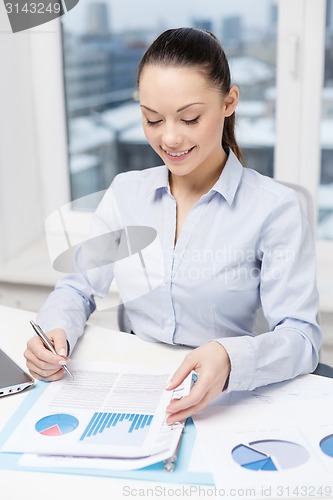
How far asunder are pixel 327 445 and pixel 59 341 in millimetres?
505

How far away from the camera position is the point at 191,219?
1284 mm

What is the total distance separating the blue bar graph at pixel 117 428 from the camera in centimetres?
90

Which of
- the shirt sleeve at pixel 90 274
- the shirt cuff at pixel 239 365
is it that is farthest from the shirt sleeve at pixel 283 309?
the shirt sleeve at pixel 90 274

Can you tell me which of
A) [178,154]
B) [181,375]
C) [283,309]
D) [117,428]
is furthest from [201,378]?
[178,154]

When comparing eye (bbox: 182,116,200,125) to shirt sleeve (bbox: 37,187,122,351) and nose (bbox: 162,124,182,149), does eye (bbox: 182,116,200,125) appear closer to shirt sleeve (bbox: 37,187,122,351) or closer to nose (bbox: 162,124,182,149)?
nose (bbox: 162,124,182,149)

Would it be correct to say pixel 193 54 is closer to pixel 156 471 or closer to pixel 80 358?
pixel 80 358

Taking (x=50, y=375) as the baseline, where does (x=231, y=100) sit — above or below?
above

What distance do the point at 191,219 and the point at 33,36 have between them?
1233 mm

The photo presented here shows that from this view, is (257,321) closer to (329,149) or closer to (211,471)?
(211,471)

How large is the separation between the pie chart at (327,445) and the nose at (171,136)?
22.0 inches

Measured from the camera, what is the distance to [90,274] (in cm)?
141

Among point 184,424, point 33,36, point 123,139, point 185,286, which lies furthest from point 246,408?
point 33,36

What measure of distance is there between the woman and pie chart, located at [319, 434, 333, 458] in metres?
0.17

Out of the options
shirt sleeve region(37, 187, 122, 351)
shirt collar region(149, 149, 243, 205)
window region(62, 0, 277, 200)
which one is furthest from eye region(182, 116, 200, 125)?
window region(62, 0, 277, 200)
